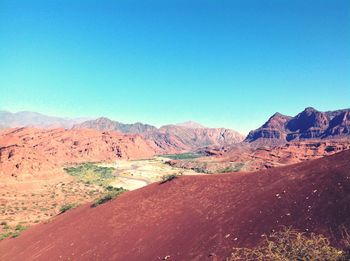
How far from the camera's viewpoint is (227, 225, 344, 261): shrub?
596 centimetres

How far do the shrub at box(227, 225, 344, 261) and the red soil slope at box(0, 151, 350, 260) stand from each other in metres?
0.47

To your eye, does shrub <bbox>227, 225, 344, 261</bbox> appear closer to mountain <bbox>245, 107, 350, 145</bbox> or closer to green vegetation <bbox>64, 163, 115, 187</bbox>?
green vegetation <bbox>64, 163, 115, 187</bbox>

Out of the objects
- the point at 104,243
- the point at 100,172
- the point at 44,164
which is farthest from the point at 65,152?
the point at 104,243

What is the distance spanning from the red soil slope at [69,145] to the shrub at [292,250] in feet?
226

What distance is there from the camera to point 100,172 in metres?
86.4

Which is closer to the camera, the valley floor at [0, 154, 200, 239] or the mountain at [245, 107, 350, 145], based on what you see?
the valley floor at [0, 154, 200, 239]

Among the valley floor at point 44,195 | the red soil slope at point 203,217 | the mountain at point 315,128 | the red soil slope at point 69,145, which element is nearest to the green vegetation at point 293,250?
the red soil slope at point 203,217

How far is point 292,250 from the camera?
21.2 ft

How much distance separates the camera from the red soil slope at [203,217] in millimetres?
8977

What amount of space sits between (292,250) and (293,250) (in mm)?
67

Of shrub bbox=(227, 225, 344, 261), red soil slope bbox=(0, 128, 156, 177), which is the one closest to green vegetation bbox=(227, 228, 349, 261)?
shrub bbox=(227, 225, 344, 261)

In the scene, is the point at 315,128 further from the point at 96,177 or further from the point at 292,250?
the point at 292,250

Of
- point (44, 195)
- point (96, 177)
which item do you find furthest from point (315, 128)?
point (44, 195)

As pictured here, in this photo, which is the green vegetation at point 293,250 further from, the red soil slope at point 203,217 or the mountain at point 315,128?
the mountain at point 315,128
